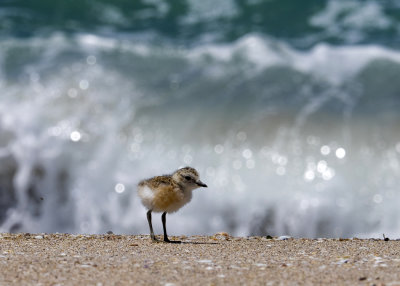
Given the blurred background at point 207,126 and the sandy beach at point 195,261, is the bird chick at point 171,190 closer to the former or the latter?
the sandy beach at point 195,261

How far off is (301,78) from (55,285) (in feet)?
23.1

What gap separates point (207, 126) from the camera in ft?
28.6

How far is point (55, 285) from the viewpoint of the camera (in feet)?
11.4

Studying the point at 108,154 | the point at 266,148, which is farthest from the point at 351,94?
the point at 108,154

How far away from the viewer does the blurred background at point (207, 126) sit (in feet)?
24.5

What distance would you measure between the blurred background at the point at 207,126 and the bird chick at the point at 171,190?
1.96 m

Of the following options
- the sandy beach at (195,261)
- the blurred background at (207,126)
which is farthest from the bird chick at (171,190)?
the blurred background at (207,126)

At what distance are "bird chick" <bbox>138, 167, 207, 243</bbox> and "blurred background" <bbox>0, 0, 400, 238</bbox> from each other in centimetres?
196

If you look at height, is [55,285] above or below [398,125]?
below

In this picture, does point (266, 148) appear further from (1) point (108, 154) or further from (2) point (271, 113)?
(1) point (108, 154)

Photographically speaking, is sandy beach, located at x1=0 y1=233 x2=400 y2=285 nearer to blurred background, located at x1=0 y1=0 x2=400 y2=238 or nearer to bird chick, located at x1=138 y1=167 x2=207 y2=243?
bird chick, located at x1=138 y1=167 x2=207 y2=243

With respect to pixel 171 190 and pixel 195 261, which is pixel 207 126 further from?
pixel 195 261

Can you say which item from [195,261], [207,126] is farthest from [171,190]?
[207,126]

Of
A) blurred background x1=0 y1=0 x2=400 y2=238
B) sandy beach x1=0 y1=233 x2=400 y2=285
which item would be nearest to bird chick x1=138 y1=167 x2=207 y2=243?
sandy beach x1=0 y1=233 x2=400 y2=285
